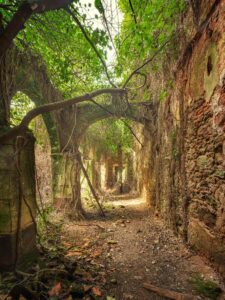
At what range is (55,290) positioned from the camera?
6.51 ft

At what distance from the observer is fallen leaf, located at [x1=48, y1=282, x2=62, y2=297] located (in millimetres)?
1934

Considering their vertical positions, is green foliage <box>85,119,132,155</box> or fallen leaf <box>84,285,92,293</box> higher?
green foliage <box>85,119,132,155</box>

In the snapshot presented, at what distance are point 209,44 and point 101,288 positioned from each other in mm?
3497

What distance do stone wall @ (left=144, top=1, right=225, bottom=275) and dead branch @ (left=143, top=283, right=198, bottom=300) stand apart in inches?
27.1

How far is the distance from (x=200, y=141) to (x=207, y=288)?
199cm

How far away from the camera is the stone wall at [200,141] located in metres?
2.61

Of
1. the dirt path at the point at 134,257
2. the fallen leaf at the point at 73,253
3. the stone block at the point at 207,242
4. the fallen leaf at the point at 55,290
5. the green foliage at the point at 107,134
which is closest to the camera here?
the fallen leaf at the point at 55,290

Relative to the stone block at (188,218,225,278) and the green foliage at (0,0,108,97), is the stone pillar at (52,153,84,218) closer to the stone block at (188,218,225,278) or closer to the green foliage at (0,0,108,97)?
the green foliage at (0,0,108,97)

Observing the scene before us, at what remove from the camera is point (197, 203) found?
3.32m

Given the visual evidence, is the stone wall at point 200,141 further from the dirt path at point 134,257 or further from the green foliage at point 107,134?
the green foliage at point 107,134

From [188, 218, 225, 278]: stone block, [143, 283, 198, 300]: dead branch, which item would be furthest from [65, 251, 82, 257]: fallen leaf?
[188, 218, 225, 278]: stone block

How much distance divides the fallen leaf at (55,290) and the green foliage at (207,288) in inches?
63.5

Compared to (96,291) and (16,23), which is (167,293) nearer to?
(96,291)

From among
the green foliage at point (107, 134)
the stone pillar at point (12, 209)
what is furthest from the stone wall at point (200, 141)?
the green foliage at point (107, 134)
